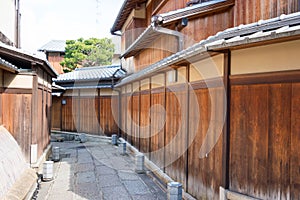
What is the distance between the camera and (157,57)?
9.91 m

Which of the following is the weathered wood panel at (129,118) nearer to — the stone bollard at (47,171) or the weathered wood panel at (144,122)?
the weathered wood panel at (144,122)

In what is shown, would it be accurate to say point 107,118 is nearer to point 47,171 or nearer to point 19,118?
point 47,171

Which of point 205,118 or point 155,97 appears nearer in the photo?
point 205,118

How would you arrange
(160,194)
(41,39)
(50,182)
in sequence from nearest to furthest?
(160,194) → (50,182) → (41,39)

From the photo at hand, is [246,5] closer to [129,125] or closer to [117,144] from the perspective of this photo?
[129,125]

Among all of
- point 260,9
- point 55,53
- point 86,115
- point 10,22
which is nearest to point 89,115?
point 86,115

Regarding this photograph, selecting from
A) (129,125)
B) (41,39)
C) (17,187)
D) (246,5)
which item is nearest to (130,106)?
(129,125)

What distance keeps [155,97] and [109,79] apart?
8080 mm

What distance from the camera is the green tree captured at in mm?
29672

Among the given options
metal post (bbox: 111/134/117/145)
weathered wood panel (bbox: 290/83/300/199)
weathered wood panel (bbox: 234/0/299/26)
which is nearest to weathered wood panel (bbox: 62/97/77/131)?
metal post (bbox: 111/134/117/145)

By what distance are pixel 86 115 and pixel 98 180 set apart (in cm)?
958

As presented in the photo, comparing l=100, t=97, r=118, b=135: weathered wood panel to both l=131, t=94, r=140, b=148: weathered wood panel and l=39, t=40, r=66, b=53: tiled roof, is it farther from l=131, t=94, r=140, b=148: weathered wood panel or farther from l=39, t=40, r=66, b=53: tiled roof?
l=39, t=40, r=66, b=53: tiled roof

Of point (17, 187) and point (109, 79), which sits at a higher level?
point (109, 79)

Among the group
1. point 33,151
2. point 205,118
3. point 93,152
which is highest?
point 205,118
